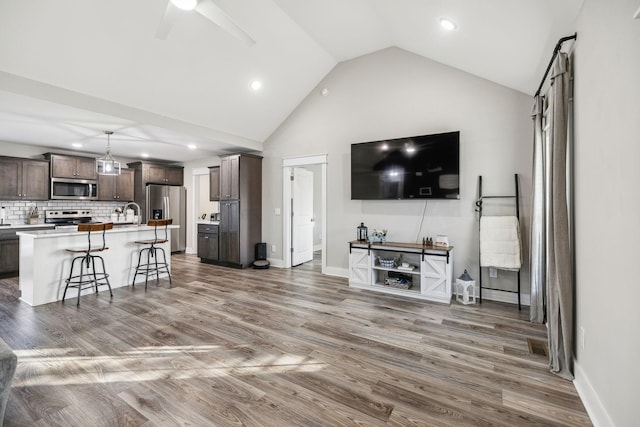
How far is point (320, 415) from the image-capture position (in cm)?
178

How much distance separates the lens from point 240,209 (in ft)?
19.2

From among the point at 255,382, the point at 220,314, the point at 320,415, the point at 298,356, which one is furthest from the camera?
the point at 220,314

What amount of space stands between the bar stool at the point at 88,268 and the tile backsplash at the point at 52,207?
9.31 ft

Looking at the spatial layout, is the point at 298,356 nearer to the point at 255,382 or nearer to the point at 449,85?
the point at 255,382

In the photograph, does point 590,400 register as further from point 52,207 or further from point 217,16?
point 52,207

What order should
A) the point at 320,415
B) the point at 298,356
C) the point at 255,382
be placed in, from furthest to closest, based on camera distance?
the point at 298,356 → the point at 255,382 → the point at 320,415

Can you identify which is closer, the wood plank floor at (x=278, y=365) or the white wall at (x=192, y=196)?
the wood plank floor at (x=278, y=365)

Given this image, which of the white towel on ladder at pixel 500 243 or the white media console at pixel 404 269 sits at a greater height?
the white towel on ladder at pixel 500 243

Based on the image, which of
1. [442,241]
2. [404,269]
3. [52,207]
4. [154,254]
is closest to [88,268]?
[154,254]

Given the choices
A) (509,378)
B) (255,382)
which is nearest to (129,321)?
(255,382)

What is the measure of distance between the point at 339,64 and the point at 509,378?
5131 millimetres

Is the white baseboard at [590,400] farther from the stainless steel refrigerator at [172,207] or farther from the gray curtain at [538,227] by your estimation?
the stainless steel refrigerator at [172,207]

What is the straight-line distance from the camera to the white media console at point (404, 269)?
3.82m

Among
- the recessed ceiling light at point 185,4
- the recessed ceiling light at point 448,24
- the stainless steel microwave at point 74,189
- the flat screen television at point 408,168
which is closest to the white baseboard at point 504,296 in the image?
the flat screen television at point 408,168
